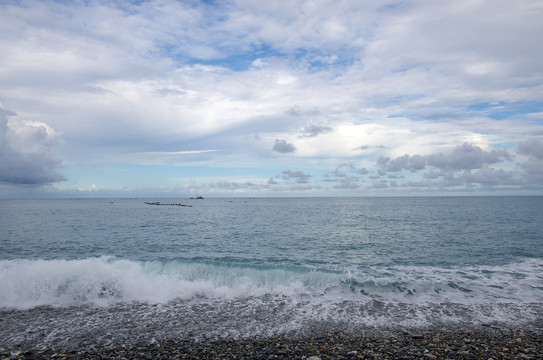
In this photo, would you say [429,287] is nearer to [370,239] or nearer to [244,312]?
[244,312]

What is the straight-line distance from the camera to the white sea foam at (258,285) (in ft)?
50.3

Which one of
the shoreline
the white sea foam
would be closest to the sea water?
the white sea foam

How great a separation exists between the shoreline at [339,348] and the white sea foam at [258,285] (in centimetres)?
409

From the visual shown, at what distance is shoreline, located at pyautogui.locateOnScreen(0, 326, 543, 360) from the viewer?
9.37 metres

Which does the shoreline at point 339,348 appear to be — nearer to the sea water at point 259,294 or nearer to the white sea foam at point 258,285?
the sea water at point 259,294

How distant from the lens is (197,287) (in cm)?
1683

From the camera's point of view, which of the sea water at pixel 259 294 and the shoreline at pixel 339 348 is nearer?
the shoreline at pixel 339 348

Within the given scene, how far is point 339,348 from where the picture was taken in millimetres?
9977

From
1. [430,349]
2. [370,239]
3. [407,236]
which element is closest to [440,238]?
[407,236]

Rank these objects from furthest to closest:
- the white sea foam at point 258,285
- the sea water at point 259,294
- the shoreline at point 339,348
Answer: the white sea foam at point 258,285 → the sea water at point 259,294 → the shoreline at point 339,348

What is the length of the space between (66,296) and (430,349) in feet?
55.9

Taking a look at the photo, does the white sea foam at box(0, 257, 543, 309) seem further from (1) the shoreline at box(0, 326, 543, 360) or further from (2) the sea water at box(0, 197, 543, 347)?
(1) the shoreline at box(0, 326, 543, 360)

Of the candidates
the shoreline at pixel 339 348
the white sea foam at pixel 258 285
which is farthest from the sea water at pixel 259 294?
the shoreline at pixel 339 348

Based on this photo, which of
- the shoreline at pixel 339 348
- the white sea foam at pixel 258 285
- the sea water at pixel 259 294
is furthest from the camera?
the white sea foam at pixel 258 285
